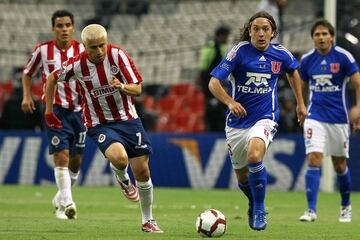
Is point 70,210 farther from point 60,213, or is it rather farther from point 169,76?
point 169,76

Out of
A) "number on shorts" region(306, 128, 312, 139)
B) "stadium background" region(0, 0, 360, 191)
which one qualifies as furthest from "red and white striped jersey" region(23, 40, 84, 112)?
"number on shorts" region(306, 128, 312, 139)

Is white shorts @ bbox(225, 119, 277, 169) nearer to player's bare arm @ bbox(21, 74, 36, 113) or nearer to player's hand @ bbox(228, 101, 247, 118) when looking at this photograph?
player's hand @ bbox(228, 101, 247, 118)

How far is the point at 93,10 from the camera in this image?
90.6 ft

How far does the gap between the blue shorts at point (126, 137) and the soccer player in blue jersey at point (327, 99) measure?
3210 mm

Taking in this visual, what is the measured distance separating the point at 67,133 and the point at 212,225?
3.53m

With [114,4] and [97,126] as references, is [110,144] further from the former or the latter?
[114,4]

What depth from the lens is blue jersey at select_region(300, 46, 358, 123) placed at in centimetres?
1215

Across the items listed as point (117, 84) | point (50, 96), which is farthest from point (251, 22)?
point (50, 96)

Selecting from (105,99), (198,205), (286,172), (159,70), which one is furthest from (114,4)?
(105,99)

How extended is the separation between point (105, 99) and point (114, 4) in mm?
18899

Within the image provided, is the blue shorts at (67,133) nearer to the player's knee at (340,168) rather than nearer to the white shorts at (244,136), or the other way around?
the white shorts at (244,136)

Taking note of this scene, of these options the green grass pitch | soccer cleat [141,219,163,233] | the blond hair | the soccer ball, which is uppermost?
the blond hair

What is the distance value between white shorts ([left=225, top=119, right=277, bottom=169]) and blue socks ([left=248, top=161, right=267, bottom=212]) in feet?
0.86

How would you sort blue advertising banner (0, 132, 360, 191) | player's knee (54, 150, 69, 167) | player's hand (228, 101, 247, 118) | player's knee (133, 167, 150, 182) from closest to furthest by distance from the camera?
player's hand (228, 101, 247, 118) < player's knee (133, 167, 150, 182) < player's knee (54, 150, 69, 167) < blue advertising banner (0, 132, 360, 191)
